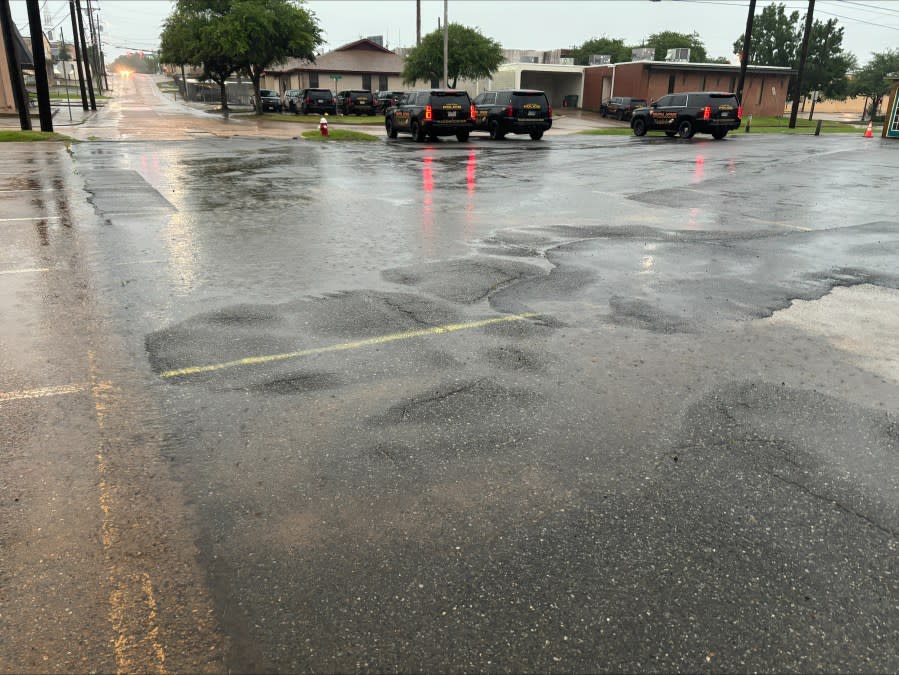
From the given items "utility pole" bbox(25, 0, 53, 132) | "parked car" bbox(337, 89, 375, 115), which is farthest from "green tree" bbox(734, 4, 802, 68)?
"utility pole" bbox(25, 0, 53, 132)

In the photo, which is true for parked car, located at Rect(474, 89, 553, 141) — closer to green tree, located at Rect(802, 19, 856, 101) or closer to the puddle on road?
the puddle on road

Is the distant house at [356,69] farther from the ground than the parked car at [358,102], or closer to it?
farther from the ground

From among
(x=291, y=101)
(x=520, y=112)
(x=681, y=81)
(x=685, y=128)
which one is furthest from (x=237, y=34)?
(x=681, y=81)

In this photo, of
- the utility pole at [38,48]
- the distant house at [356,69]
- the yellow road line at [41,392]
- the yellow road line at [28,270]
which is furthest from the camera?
the distant house at [356,69]

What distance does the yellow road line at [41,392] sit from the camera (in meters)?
4.19

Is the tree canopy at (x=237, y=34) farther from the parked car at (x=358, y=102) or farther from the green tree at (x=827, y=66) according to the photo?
the green tree at (x=827, y=66)

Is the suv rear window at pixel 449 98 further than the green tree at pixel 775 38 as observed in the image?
No

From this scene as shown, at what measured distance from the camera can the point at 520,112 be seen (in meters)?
29.8

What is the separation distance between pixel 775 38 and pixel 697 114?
75.4m

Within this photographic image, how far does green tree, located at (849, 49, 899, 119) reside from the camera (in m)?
82.0

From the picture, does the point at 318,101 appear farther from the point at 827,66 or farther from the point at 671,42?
the point at 671,42

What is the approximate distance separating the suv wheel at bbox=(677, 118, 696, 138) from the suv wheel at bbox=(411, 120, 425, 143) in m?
12.1

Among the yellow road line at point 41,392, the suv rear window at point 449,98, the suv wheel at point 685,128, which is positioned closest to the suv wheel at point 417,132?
the suv rear window at point 449,98

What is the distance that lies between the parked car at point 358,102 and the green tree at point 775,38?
2558 inches
